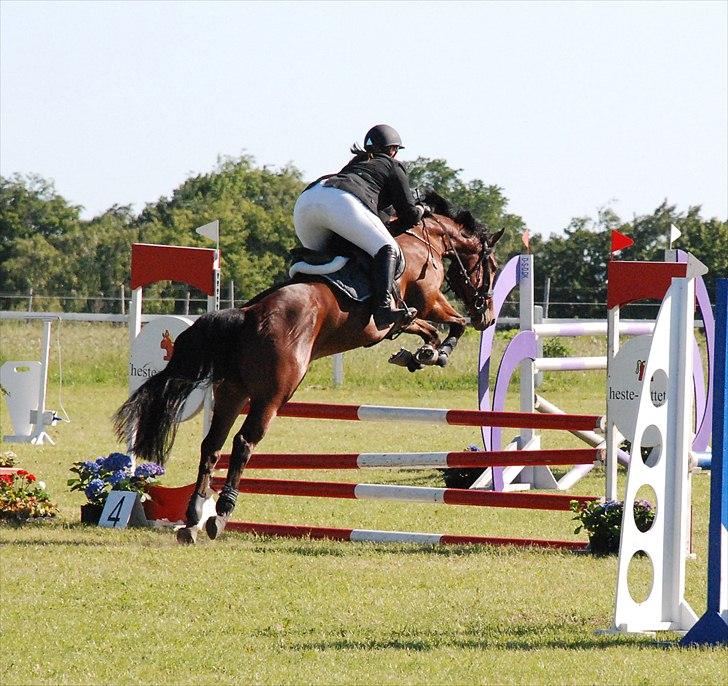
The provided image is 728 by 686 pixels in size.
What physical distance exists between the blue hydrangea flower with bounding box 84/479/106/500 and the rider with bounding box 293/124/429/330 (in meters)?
2.68

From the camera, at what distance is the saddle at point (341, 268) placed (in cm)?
705

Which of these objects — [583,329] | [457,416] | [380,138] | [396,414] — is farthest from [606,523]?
[583,329]

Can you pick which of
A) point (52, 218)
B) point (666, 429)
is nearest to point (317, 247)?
point (666, 429)

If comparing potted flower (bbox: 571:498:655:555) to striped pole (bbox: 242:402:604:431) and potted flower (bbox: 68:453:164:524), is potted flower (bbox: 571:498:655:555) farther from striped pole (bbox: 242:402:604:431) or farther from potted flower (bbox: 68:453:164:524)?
potted flower (bbox: 68:453:164:524)

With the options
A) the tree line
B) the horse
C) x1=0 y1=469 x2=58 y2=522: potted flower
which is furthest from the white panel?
the tree line

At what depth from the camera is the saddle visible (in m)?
7.05

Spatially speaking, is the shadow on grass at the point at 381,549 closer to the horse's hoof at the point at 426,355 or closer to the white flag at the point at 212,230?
the horse's hoof at the point at 426,355

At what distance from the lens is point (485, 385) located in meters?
10.7

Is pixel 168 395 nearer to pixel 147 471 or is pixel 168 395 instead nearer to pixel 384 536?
pixel 384 536

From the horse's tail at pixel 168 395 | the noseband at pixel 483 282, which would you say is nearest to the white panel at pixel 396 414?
the noseband at pixel 483 282

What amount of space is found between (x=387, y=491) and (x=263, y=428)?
144 cm

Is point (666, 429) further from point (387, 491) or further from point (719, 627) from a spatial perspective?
point (387, 491)

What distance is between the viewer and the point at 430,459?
27.2 ft

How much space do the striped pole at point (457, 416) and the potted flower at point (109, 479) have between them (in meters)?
1.22
